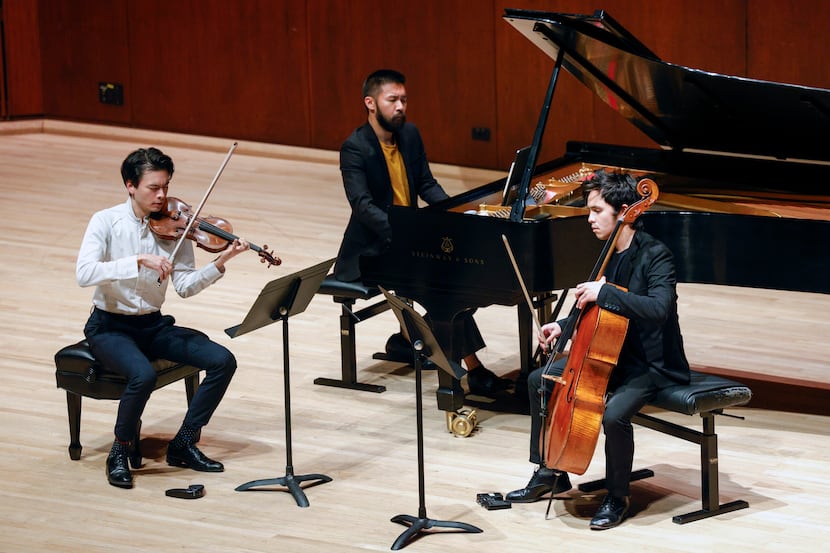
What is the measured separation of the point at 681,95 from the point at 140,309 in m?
2.40

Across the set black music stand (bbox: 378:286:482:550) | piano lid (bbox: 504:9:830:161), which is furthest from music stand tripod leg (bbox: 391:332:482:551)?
piano lid (bbox: 504:9:830:161)

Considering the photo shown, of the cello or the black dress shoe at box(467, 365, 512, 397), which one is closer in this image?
the cello

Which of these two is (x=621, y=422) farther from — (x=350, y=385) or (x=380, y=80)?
(x=380, y=80)

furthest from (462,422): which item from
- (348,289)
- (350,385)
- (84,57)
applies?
(84,57)

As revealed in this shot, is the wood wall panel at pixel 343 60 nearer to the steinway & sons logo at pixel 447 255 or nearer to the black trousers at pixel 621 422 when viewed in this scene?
the steinway & sons logo at pixel 447 255

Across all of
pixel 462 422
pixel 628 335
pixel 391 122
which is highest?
pixel 391 122

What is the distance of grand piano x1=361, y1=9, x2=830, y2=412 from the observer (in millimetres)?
5043

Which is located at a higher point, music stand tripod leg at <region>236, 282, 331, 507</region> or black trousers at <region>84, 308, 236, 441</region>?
black trousers at <region>84, 308, 236, 441</region>

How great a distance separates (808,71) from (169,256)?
15.4ft

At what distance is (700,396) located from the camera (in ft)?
14.4

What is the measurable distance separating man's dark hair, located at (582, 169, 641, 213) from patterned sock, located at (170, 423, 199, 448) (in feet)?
5.47

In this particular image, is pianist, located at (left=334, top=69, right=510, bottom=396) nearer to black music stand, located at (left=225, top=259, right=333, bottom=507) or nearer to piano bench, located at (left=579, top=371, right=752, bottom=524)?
black music stand, located at (left=225, top=259, right=333, bottom=507)

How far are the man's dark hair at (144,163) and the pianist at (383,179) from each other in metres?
1.07

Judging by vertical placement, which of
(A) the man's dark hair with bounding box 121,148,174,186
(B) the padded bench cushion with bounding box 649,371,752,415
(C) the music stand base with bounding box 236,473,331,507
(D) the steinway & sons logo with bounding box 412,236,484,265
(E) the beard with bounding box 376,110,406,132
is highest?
(E) the beard with bounding box 376,110,406,132
